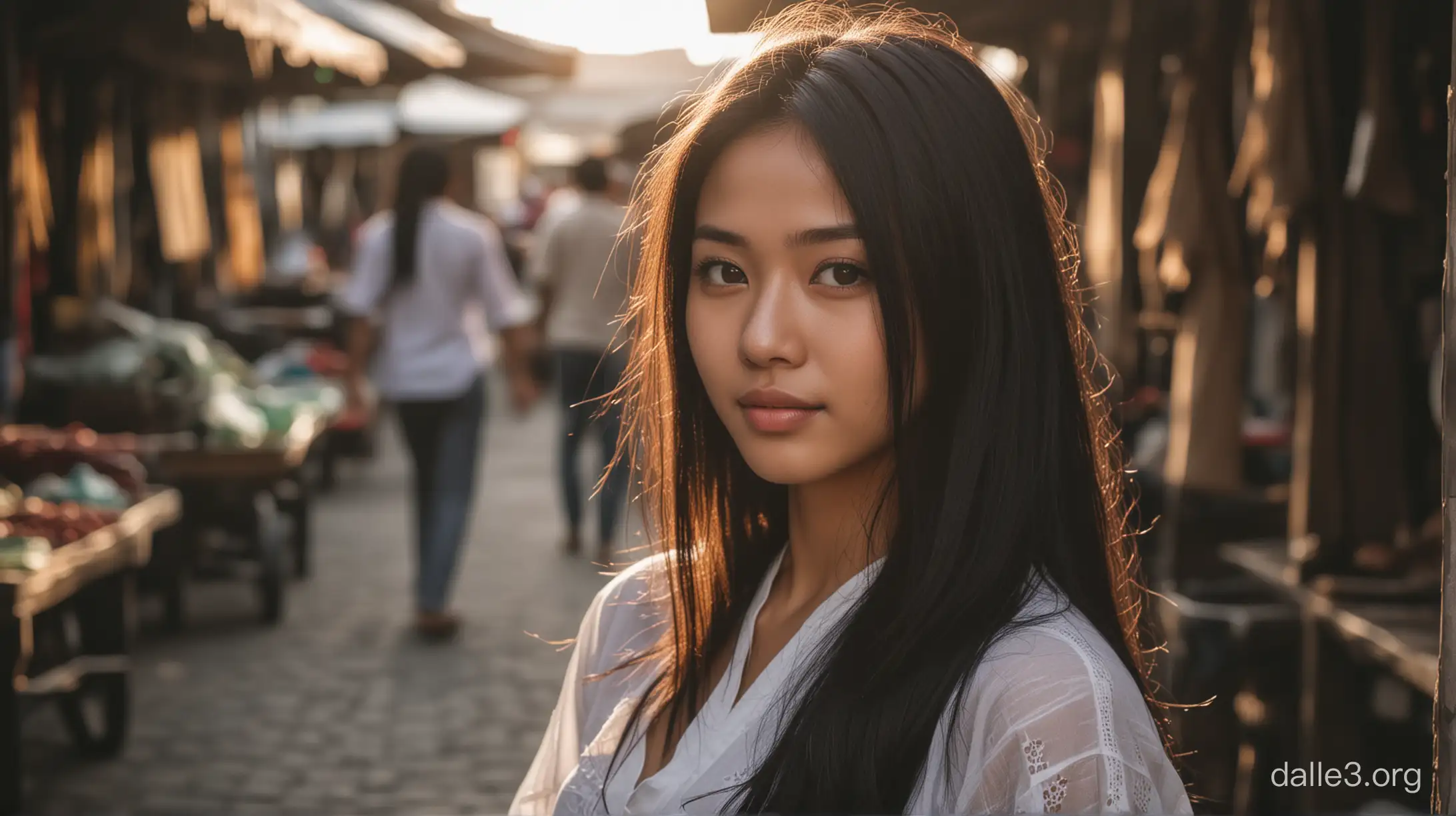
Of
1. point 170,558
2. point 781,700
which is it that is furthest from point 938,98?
point 170,558

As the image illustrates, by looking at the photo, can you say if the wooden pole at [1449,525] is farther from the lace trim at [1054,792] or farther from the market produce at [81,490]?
the market produce at [81,490]

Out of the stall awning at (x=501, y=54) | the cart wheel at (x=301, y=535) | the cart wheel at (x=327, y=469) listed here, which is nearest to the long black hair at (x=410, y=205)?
the cart wheel at (x=301, y=535)

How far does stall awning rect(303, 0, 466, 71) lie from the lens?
9094mm

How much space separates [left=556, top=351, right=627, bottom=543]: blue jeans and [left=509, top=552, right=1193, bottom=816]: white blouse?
644cm

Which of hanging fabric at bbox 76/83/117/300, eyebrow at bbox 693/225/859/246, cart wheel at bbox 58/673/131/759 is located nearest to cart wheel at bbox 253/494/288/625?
hanging fabric at bbox 76/83/117/300

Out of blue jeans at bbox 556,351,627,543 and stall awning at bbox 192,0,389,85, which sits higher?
stall awning at bbox 192,0,389,85

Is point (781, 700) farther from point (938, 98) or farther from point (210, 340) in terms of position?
point (210, 340)

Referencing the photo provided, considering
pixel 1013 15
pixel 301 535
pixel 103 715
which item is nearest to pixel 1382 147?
pixel 1013 15

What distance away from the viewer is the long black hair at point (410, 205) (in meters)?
6.96

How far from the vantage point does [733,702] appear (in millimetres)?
1699

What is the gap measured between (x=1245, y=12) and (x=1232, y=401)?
1225mm

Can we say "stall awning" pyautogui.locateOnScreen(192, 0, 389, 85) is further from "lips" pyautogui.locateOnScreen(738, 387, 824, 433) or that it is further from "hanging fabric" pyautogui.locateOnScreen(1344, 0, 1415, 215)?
"lips" pyautogui.locateOnScreen(738, 387, 824, 433)

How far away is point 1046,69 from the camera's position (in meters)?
7.18

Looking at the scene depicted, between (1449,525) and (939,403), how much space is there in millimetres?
486
